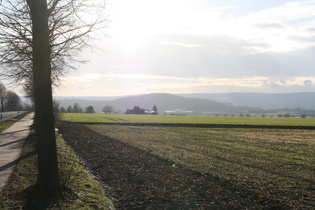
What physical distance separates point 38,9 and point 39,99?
2.40m

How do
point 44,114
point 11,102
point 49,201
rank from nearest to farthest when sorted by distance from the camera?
point 49,201, point 44,114, point 11,102

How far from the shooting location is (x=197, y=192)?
Result: 10.8m

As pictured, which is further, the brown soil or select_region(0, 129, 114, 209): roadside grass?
the brown soil

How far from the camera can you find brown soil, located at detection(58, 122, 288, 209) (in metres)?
9.64

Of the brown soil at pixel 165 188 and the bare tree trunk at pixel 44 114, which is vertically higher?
the bare tree trunk at pixel 44 114

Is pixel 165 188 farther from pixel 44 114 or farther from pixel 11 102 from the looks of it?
pixel 11 102

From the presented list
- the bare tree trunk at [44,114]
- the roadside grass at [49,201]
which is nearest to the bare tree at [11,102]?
the roadside grass at [49,201]

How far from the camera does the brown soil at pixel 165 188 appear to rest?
9.64m

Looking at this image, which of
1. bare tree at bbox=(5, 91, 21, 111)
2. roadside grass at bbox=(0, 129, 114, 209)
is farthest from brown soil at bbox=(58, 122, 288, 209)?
bare tree at bbox=(5, 91, 21, 111)

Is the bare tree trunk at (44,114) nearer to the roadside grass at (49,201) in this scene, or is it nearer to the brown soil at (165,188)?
the roadside grass at (49,201)

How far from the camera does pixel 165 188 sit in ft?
37.6

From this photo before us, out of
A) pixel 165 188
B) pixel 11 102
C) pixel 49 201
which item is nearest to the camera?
pixel 49 201

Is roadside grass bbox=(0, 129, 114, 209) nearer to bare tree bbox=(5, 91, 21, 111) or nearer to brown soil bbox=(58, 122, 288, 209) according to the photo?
brown soil bbox=(58, 122, 288, 209)

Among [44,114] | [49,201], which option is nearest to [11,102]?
[44,114]
